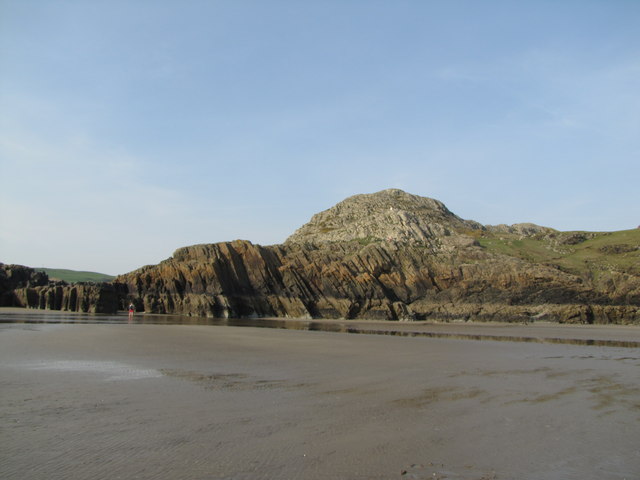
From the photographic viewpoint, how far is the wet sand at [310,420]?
6.45m

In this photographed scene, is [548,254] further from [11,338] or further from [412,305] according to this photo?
[11,338]

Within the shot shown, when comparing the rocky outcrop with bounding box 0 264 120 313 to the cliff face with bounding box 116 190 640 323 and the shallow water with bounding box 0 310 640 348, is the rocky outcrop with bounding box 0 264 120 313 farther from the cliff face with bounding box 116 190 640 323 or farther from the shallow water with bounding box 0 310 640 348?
the shallow water with bounding box 0 310 640 348

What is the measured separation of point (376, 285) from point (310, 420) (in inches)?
2395

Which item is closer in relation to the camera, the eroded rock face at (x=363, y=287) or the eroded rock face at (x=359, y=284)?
the eroded rock face at (x=363, y=287)

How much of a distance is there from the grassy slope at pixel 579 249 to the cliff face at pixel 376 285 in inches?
192

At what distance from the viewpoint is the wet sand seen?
6.45 meters

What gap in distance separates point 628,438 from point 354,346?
56.5 feet

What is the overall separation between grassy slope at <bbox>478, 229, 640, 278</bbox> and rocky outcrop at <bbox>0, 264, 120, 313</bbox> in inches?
2595

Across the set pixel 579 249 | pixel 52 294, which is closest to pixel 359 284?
pixel 579 249

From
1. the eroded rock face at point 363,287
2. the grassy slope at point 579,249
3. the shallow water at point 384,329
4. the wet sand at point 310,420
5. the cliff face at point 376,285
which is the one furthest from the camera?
the grassy slope at point 579,249

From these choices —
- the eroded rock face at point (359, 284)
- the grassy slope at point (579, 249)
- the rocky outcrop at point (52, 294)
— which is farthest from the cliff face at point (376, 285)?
the rocky outcrop at point (52, 294)

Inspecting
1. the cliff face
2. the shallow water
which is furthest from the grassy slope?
the shallow water

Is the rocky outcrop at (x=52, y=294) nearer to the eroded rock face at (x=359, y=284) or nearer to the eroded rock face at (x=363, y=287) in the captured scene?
the eroded rock face at (x=363, y=287)

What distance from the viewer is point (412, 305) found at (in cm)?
6612
